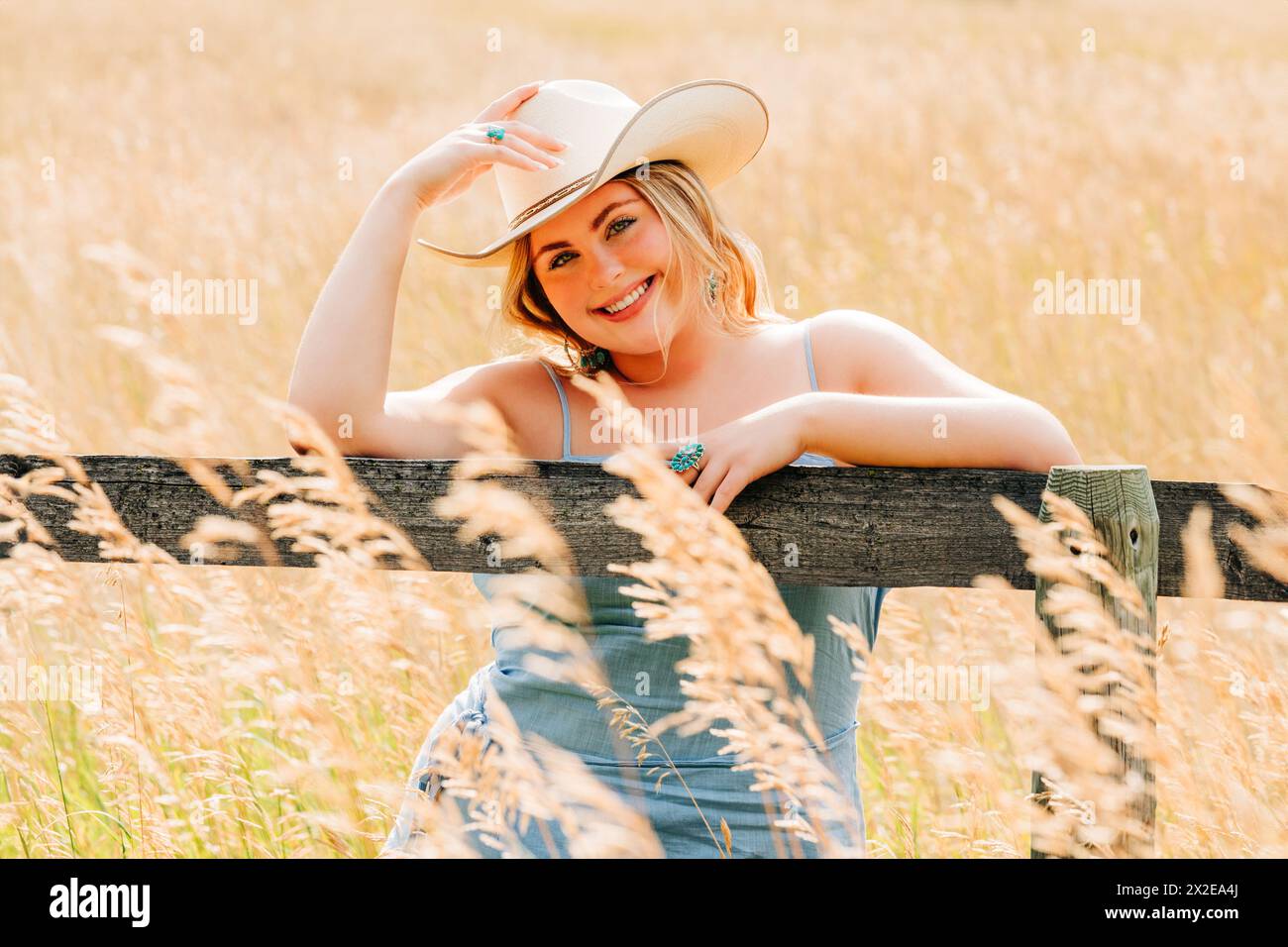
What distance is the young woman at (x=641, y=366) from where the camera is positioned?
2.03 metres

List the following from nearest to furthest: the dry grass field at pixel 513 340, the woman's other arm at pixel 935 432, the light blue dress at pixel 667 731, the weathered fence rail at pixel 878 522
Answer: the weathered fence rail at pixel 878 522 → the woman's other arm at pixel 935 432 → the light blue dress at pixel 667 731 → the dry grass field at pixel 513 340

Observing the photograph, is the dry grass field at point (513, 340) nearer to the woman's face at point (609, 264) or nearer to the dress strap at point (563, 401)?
the dress strap at point (563, 401)

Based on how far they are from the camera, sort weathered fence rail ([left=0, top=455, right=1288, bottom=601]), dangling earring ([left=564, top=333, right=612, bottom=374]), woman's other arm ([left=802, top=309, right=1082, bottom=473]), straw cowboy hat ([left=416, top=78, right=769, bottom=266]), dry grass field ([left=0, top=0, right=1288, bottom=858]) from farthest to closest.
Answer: dangling earring ([left=564, top=333, right=612, bottom=374])
straw cowboy hat ([left=416, top=78, right=769, bottom=266])
dry grass field ([left=0, top=0, right=1288, bottom=858])
woman's other arm ([left=802, top=309, right=1082, bottom=473])
weathered fence rail ([left=0, top=455, right=1288, bottom=601])

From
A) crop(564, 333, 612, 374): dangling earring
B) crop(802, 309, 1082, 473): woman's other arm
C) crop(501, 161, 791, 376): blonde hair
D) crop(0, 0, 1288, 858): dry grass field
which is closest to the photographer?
crop(802, 309, 1082, 473): woman's other arm

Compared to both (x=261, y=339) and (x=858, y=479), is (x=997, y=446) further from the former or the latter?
(x=261, y=339)

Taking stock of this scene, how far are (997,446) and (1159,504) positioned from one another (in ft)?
0.93

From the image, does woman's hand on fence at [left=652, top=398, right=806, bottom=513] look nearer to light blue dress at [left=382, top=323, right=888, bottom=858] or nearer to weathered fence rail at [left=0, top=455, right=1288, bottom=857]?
weathered fence rail at [left=0, top=455, right=1288, bottom=857]

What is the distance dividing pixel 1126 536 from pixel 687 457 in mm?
705

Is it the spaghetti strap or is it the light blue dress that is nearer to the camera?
the light blue dress

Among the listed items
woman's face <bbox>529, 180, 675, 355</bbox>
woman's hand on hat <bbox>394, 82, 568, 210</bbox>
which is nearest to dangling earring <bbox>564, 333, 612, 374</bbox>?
woman's face <bbox>529, 180, 675, 355</bbox>

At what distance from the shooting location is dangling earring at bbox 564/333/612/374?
8.48 feet

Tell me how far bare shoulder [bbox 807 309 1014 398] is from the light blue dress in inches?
7.9

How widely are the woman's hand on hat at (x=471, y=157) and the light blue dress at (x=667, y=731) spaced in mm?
827

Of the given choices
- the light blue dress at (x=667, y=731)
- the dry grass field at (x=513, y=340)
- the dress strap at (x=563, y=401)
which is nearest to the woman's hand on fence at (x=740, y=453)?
the light blue dress at (x=667, y=731)
